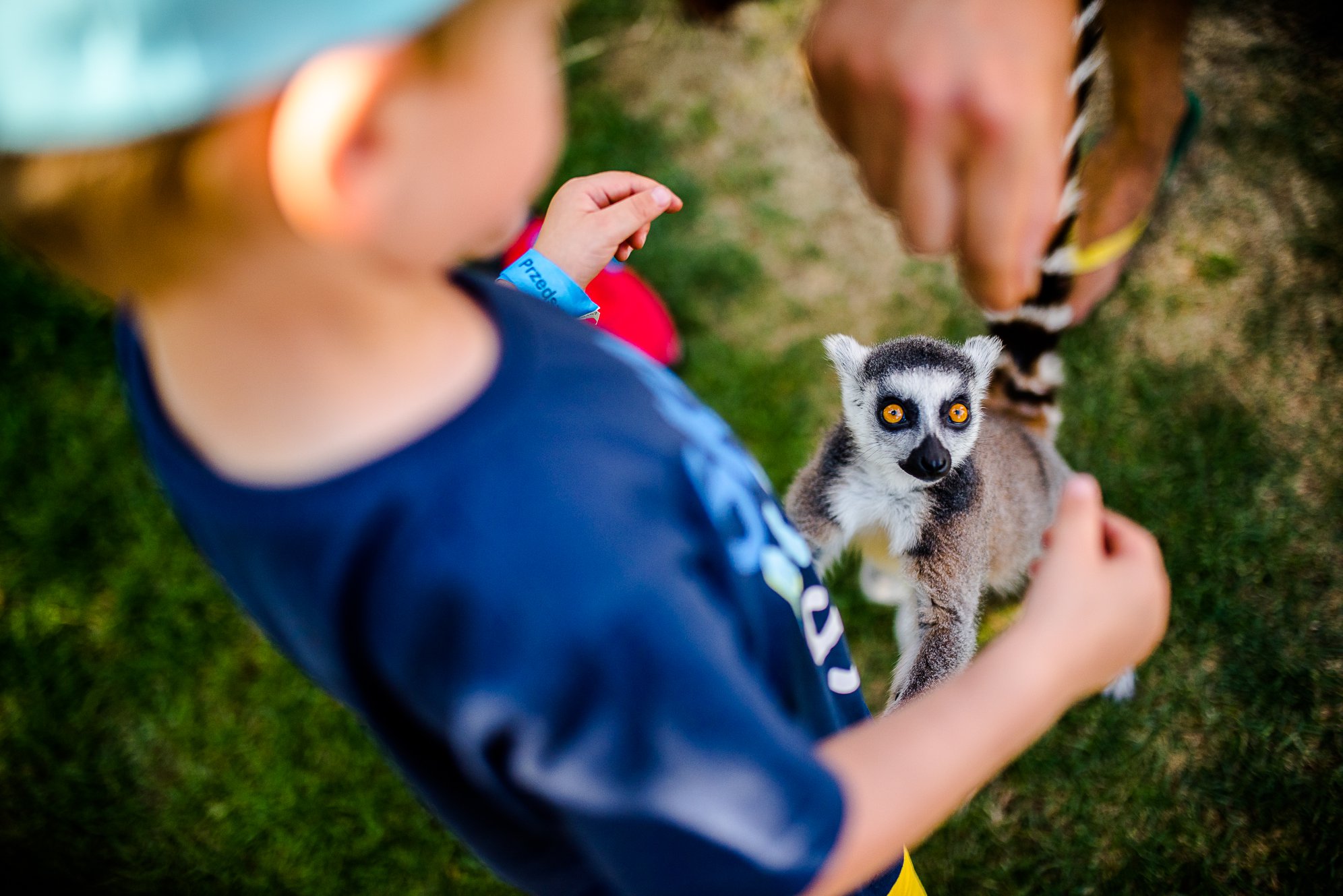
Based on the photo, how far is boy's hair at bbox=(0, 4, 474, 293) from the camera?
46 cm

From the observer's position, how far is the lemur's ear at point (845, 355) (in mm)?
1190

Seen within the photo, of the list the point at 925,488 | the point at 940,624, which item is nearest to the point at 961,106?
the point at 925,488

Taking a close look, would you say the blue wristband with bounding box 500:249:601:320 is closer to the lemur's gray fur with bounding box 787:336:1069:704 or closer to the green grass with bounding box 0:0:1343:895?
the lemur's gray fur with bounding box 787:336:1069:704

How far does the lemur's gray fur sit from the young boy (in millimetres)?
525

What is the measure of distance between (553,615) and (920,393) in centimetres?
78

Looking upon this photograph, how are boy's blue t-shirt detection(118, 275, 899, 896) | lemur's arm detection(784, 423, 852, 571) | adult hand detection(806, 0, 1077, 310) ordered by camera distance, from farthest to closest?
lemur's arm detection(784, 423, 852, 571) < adult hand detection(806, 0, 1077, 310) < boy's blue t-shirt detection(118, 275, 899, 896)

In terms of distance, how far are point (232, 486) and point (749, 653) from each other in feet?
1.63

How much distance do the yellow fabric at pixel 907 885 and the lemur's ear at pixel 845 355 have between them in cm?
80

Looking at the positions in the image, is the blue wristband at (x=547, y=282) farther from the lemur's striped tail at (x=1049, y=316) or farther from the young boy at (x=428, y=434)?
the lemur's striped tail at (x=1049, y=316)

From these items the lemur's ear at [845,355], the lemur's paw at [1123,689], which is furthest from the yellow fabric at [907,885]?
the lemur's paw at [1123,689]

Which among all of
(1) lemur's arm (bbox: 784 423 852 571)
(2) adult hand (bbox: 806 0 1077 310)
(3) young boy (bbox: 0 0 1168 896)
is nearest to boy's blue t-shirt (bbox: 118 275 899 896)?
(3) young boy (bbox: 0 0 1168 896)

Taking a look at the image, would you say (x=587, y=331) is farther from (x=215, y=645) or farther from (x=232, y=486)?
(x=215, y=645)

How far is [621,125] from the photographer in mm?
2877

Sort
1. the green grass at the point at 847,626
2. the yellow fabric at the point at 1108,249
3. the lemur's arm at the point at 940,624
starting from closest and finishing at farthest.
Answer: the lemur's arm at the point at 940,624 → the green grass at the point at 847,626 → the yellow fabric at the point at 1108,249
